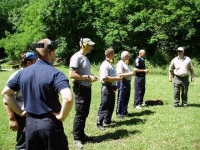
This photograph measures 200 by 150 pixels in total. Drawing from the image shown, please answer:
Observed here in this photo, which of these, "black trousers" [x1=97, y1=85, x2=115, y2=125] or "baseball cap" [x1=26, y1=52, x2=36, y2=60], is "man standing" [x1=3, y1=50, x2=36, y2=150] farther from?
"black trousers" [x1=97, y1=85, x2=115, y2=125]

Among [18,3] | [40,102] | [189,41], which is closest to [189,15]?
[189,41]

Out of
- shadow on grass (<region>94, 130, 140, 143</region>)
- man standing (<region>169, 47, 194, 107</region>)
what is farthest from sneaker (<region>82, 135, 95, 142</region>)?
man standing (<region>169, 47, 194, 107</region>)

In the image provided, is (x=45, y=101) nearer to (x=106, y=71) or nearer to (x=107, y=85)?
(x=106, y=71)

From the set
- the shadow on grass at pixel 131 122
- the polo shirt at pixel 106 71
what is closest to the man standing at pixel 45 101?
the polo shirt at pixel 106 71

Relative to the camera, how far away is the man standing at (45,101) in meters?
3.27

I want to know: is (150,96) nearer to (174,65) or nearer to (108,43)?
(174,65)

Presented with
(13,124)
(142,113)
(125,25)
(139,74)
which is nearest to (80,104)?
(13,124)

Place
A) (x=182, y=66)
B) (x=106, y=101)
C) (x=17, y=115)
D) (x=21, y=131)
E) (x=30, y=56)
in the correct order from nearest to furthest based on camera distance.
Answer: (x=30, y=56) < (x=17, y=115) < (x=21, y=131) < (x=106, y=101) < (x=182, y=66)

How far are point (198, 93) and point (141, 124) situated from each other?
603cm

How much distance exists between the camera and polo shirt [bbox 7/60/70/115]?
326 cm

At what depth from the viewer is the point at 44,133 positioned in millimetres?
3289

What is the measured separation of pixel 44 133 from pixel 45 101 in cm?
36

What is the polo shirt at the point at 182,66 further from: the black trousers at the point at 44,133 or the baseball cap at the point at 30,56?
the black trousers at the point at 44,133

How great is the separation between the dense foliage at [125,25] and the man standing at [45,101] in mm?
24392
